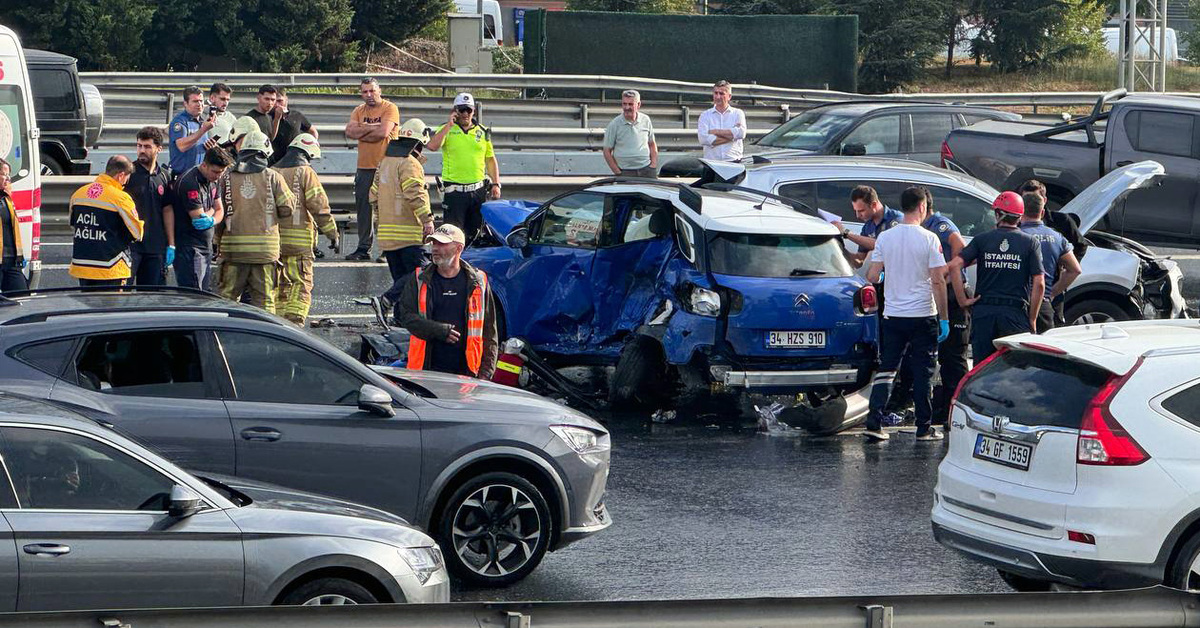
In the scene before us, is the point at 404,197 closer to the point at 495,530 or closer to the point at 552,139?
the point at 495,530

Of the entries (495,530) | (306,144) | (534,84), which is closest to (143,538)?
(495,530)

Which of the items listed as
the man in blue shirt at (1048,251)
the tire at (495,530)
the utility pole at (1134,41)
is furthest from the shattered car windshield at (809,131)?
the utility pole at (1134,41)

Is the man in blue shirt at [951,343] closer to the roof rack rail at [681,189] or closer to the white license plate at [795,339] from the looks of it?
the white license plate at [795,339]

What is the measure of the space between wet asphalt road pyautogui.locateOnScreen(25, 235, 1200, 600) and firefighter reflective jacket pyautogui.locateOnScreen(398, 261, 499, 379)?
119 centimetres

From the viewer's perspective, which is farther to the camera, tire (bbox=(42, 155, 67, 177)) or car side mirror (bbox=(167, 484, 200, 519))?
tire (bbox=(42, 155, 67, 177))

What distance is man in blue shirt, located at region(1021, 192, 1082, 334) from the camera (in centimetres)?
1134

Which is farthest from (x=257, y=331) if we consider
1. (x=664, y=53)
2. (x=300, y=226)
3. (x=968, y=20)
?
(x=968, y=20)

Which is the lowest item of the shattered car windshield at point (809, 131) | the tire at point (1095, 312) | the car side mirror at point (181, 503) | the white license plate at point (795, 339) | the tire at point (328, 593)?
the tire at point (1095, 312)

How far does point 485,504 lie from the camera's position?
25.6 ft

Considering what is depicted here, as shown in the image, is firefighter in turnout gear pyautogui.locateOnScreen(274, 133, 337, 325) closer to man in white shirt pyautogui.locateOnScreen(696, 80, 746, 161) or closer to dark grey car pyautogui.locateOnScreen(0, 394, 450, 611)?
man in white shirt pyautogui.locateOnScreen(696, 80, 746, 161)

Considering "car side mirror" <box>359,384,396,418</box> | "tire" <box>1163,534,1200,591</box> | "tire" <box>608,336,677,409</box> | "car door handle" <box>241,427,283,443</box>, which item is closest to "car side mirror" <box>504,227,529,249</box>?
"tire" <box>608,336,677,409</box>

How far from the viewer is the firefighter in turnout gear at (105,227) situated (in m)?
12.0

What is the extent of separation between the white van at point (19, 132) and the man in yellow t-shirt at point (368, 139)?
336 cm

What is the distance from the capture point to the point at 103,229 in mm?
12023
